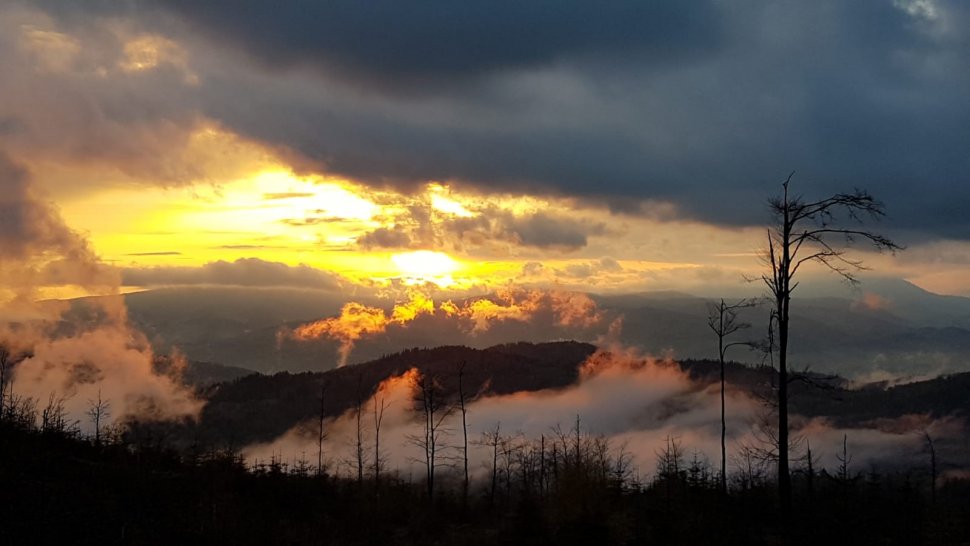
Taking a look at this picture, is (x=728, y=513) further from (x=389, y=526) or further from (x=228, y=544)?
(x=228, y=544)

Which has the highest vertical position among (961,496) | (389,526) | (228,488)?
(228,488)

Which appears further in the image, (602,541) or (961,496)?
(961,496)

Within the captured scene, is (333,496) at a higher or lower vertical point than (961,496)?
higher

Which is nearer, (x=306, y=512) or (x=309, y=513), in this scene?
(x=309, y=513)

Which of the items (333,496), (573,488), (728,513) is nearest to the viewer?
(728,513)

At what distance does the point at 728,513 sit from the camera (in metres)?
27.7

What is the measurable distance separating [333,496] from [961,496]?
530ft

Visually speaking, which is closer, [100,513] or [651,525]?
[100,513]

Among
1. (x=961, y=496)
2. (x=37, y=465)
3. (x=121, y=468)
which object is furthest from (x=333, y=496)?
(x=961, y=496)

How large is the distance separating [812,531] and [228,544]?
62.5ft

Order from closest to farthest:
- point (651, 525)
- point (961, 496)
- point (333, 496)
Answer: point (651, 525) → point (333, 496) → point (961, 496)

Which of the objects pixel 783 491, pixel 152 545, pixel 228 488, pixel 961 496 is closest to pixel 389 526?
pixel 228 488

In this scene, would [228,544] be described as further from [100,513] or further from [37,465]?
[37,465]

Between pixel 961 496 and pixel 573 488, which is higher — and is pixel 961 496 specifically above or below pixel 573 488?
below
